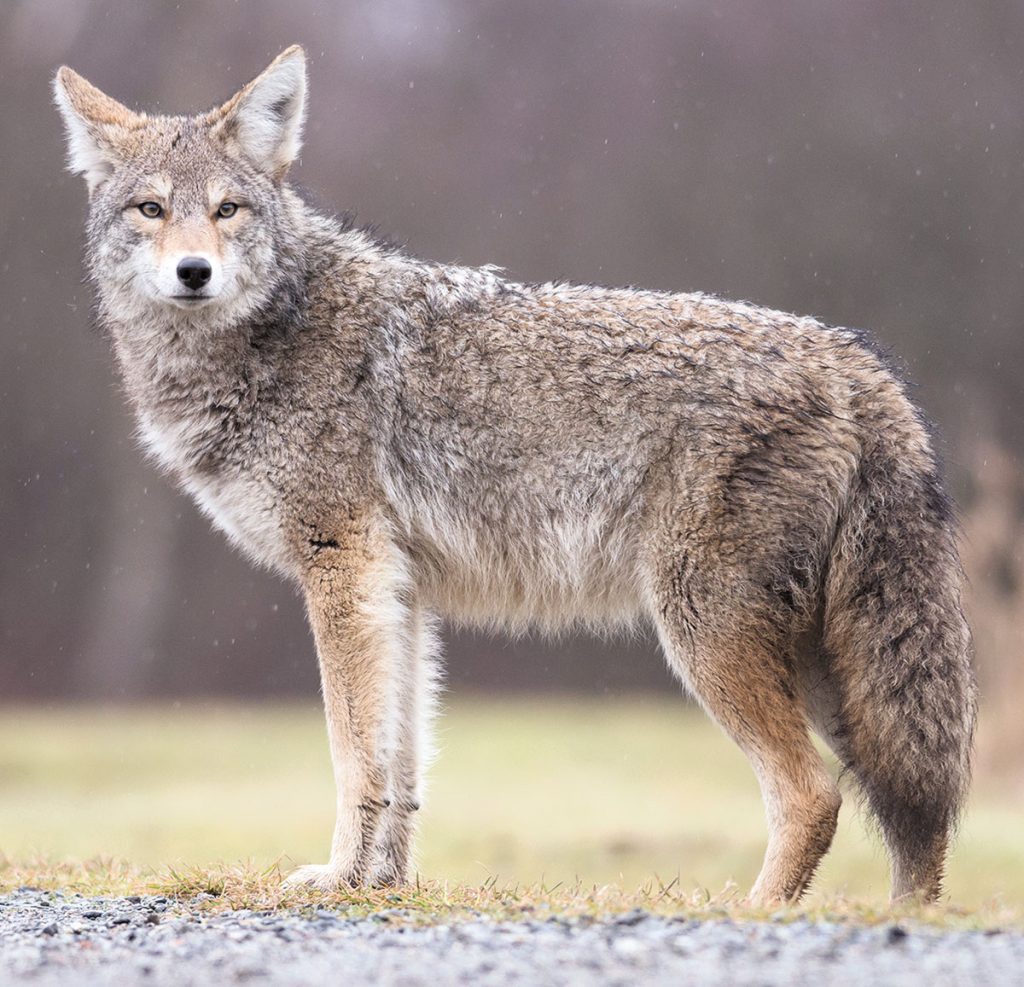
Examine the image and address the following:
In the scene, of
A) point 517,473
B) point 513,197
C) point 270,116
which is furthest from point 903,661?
point 513,197

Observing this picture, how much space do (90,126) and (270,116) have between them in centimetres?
69

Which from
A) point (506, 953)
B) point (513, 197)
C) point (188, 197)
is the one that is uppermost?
point (513, 197)

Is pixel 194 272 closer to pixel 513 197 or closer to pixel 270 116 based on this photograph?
pixel 270 116

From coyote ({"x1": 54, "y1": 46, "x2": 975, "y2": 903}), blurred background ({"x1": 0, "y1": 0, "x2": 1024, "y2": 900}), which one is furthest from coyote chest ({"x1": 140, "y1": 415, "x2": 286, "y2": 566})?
blurred background ({"x1": 0, "y1": 0, "x2": 1024, "y2": 900})

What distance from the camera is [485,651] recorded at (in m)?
16.1

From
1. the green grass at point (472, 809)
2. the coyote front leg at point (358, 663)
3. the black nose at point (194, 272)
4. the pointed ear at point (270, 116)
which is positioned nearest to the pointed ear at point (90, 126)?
the pointed ear at point (270, 116)

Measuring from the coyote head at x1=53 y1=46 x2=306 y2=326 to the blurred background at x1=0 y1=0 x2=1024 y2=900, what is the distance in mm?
9900

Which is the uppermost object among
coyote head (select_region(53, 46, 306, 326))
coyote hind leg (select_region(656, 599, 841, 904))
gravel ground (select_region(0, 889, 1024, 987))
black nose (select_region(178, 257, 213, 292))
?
coyote head (select_region(53, 46, 306, 326))

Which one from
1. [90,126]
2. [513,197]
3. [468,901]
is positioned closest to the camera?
[468,901]

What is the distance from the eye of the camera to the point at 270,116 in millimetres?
5652

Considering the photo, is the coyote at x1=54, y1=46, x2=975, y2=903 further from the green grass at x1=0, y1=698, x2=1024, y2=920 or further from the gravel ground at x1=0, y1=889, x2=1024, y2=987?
the gravel ground at x1=0, y1=889, x2=1024, y2=987

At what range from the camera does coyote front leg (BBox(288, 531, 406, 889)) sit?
4.99 m

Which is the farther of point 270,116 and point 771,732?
point 270,116

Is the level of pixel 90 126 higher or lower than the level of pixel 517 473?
higher
